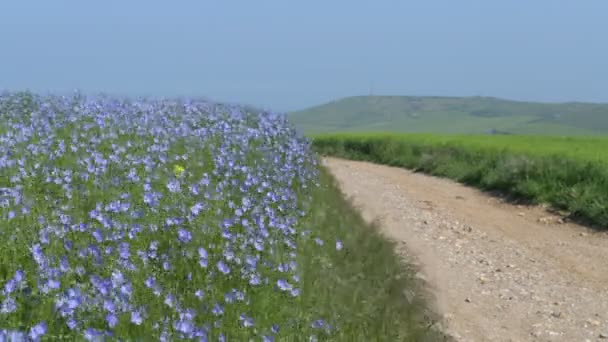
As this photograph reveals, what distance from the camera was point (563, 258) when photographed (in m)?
10.9

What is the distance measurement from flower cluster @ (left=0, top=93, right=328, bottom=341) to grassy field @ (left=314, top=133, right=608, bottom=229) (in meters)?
7.22

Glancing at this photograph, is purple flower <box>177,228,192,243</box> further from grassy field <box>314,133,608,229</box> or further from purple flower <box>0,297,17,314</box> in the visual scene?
grassy field <box>314,133,608,229</box>

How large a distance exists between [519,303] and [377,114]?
119m

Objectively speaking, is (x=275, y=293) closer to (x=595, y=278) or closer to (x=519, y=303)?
(x=519, y=303)

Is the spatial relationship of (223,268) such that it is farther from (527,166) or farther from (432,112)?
(432,112)

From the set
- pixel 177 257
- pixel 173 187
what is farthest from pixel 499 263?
pixel 177 257

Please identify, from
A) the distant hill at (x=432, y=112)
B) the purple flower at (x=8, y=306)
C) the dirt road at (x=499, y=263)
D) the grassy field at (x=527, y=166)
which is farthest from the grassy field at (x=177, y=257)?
the distant hill at (x=432, y=112)

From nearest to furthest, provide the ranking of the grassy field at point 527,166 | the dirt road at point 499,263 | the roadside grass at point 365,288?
1. the roadside grass at point 365,288
2. the dirt road at point 499,263
3. the grassy field at point 527,166

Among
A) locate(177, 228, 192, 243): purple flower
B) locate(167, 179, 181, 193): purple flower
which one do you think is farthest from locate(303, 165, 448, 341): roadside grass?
locate(167, 179, 181, 193): purple flower

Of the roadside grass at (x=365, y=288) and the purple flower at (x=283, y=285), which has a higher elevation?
the purple flower at (x=283, y=285)

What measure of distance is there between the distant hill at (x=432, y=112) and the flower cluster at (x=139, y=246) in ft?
277

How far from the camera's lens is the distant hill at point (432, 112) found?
96.8 metres

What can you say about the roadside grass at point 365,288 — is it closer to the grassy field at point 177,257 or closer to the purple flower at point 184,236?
the grassy field at point 177,257

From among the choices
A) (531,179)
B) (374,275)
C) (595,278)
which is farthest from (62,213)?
(531,179)
